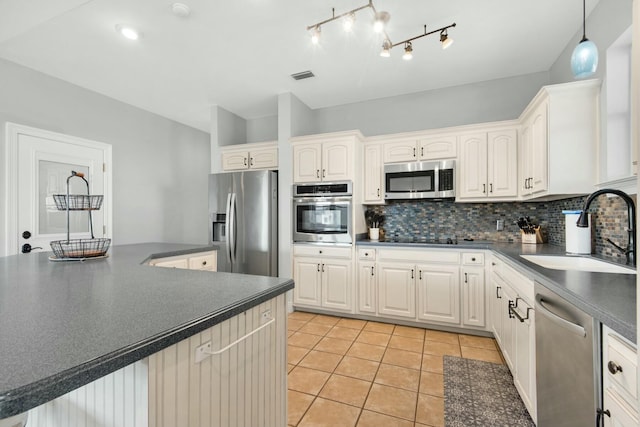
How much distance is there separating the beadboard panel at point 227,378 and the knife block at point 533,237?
2843 millimetres

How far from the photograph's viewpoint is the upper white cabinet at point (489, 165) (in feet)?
9.68

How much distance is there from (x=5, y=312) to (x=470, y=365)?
270 centimetres

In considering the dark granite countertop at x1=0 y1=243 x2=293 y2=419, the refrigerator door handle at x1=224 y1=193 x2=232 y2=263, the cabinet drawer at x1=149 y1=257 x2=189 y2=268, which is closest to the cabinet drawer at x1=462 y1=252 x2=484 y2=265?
the dark granite countertop at x1=0 y1=243 x2=293 y2=419

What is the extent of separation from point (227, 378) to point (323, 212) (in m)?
2.58

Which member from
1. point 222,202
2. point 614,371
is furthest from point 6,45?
point 614,371

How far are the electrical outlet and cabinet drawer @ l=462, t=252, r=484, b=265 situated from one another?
2.64 m

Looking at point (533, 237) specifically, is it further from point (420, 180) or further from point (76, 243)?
point (76, 243)

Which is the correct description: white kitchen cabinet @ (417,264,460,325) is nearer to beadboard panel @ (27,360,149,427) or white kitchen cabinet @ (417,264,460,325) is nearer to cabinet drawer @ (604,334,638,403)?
cabinet drawer @ (604,334,638,403)

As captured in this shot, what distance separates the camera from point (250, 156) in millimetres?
3953

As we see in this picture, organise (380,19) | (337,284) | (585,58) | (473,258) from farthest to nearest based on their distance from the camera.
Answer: (337,284) < (473,258) < (380,19) < (585,58)

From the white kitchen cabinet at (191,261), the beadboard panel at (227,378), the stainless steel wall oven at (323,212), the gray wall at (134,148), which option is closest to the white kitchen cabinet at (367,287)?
the stainless steel wall oven at (323,212)

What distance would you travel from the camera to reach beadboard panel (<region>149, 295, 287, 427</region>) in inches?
29.3

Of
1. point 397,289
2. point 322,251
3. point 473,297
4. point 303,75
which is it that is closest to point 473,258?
point 473,297

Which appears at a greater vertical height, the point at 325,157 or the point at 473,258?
the point at 325,157
